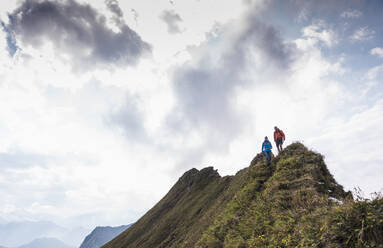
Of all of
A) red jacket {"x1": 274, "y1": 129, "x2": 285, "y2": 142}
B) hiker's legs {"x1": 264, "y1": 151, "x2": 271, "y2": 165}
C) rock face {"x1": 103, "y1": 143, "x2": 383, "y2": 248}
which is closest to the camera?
rock face {"x1": 103, "y1": 143, "x2": 383, "y2": 248}

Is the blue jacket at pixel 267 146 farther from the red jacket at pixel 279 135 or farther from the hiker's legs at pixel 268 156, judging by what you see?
the red jacket at pixel 279 135

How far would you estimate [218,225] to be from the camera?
17516mm

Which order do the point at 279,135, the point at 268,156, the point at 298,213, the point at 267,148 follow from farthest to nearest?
the point at 279,135 → the point at 267,148 → the point at 268,156 → the point at 298,213

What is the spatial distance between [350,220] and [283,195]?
6.94 meters

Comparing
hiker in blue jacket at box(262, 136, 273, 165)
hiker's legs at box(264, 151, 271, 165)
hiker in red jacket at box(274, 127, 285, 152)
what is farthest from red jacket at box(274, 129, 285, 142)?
hiker's legs at box(264, 151, 271, 165)

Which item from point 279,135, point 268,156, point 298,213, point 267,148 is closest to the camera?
point 298,213

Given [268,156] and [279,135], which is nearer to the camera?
[268,156]

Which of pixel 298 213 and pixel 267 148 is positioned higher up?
pixel 267 148

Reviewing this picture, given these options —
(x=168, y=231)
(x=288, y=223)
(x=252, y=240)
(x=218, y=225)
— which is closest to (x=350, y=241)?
(x=288, y=223)

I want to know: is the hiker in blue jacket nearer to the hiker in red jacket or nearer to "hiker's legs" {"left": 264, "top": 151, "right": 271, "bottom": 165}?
"hiker's legs" {"left": 264, "top": 151, "right": 271, "bottom": 165}

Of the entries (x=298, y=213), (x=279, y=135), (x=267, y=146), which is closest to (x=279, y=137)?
(x=279, y=135)

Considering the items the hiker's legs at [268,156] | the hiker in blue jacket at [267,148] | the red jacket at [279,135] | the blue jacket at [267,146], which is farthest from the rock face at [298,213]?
the red jacket at [279,135]

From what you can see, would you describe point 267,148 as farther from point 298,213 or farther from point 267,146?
point 298,213

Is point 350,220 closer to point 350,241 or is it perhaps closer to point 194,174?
point 350,241
